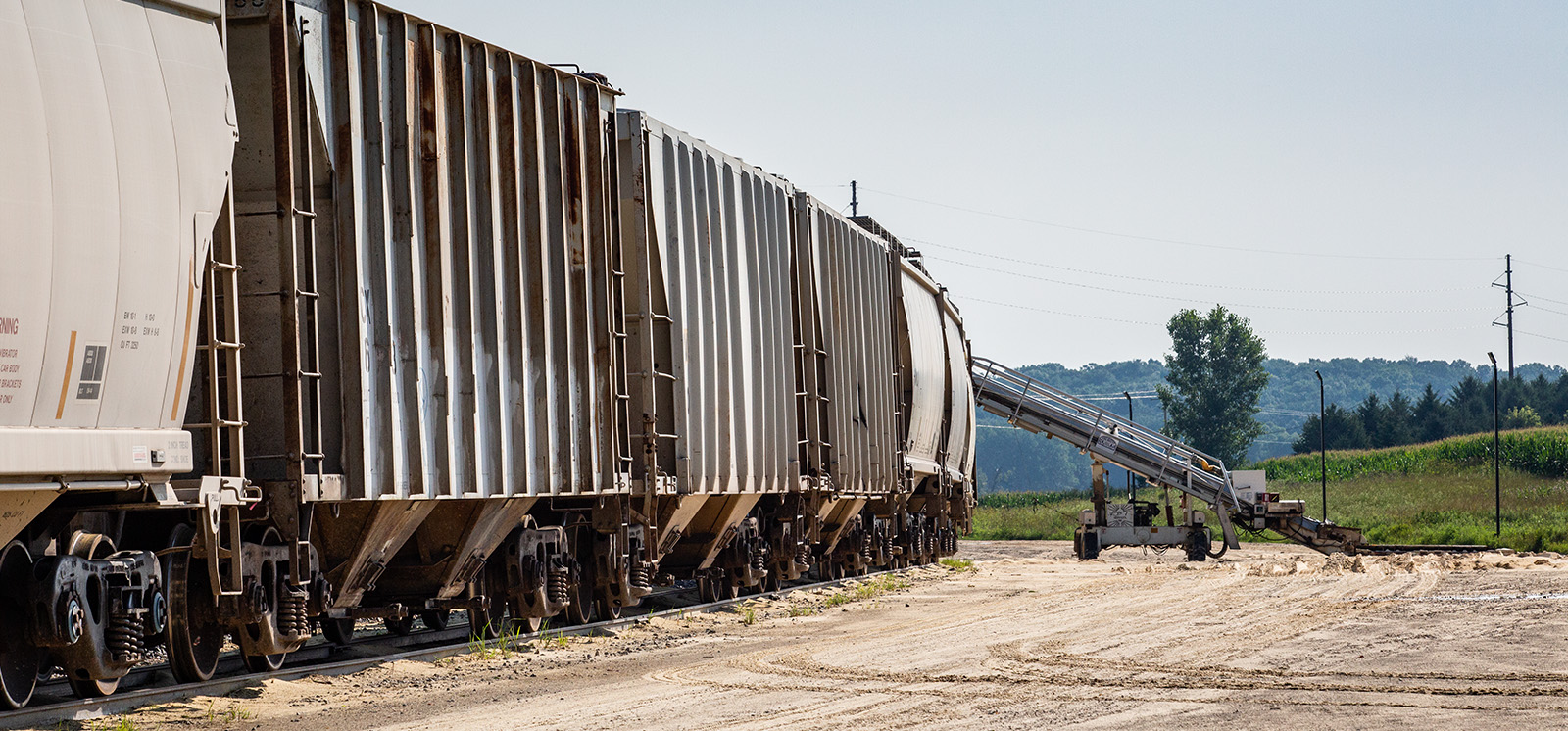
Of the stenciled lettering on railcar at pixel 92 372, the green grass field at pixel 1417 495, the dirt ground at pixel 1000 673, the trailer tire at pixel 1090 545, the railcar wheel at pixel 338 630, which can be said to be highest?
the stenciled lettering on railcar at pixel 92 372

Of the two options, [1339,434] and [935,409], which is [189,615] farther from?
[1339,434]

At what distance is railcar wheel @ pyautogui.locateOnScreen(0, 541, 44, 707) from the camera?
8.16 meters

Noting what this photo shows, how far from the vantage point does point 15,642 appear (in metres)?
8.37

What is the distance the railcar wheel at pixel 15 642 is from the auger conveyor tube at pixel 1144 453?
26859 millimetres

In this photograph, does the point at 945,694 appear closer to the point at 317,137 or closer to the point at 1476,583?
the point at 317,137

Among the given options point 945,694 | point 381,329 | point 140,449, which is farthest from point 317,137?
point 945,694

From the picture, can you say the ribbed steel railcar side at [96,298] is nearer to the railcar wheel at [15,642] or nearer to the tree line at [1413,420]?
the railcar wheel at [15,642]

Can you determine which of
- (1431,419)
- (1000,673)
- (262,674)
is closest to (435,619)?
(262,674)

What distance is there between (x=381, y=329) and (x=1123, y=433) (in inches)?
1052

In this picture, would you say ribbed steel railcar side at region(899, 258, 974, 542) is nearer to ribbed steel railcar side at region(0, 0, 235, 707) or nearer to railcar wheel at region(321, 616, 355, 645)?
railcar wheel at region(321, 616, 355, 645)

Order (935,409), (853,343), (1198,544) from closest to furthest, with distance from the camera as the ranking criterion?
(853,343), (935,409), (1198,544)

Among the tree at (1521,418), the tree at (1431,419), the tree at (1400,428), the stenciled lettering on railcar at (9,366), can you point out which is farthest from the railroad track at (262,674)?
the tree at (1521,418)

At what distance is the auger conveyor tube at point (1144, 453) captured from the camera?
33750 mm

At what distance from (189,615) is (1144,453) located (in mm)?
27467
